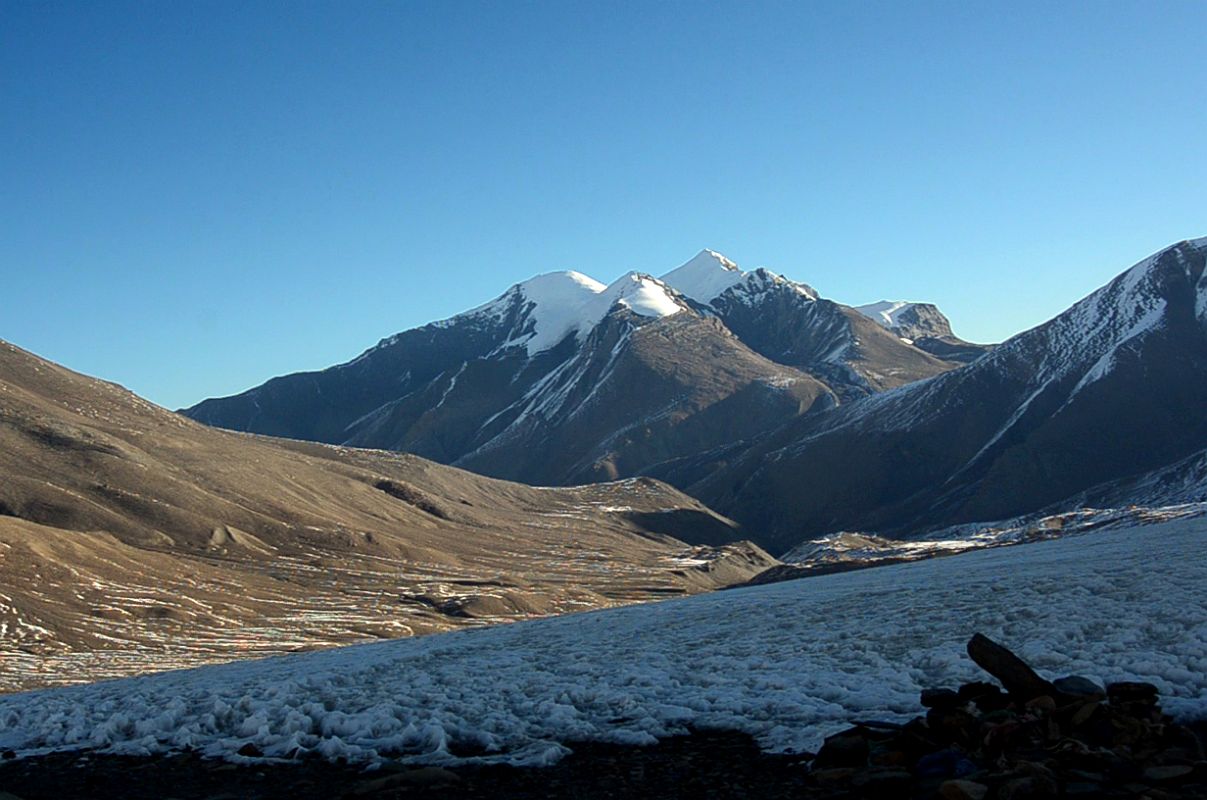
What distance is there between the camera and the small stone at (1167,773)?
420 inches

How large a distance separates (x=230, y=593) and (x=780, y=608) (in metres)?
90.5

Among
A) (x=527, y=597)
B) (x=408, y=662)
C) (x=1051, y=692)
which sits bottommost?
(x=527, y=597)

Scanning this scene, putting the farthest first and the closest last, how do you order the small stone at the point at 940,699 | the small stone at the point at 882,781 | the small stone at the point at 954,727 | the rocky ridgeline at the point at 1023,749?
the small stone at the point at 940,699, the small stone at the point at 954,727, the small stone at the point at 882,781, the rocky ridgeline at the point at 1023,749

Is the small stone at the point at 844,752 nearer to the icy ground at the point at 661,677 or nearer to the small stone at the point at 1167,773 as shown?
the icy ground at the point at 661,677

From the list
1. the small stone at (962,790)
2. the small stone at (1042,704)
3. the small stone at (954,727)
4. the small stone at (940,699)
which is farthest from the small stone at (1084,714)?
the small stone at (962,790)

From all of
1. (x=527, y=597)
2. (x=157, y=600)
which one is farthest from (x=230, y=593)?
(x=527, y=597)

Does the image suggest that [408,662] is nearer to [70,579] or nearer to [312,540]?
[70,579]

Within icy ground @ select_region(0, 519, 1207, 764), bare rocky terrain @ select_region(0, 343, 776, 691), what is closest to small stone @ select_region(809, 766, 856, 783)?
icy ground @ select_region(0, 519, 1207, 764)

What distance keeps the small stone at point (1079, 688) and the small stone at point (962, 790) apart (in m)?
3.57

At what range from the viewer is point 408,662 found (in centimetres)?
2252

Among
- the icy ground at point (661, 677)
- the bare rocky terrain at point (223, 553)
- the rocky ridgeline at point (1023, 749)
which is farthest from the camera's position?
A: the bare rocky terrain at point (223, 553)

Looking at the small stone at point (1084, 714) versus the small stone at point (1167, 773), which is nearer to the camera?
the small stone at point (1167, 773)

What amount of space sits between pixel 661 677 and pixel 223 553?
117 meters

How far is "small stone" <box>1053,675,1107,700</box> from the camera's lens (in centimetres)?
1304
